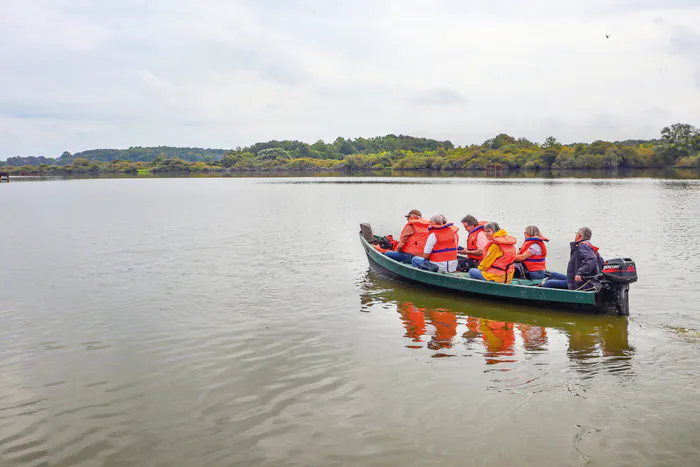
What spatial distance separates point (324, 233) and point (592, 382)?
16349mm

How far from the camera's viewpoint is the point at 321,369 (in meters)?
7.84

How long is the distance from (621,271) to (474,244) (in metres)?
4.39

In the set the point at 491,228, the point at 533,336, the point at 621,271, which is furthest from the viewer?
the point at 491,228

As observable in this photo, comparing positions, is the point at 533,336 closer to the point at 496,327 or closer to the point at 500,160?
the point at 496,327

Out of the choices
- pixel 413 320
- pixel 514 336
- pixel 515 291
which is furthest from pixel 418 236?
pixel 514 336

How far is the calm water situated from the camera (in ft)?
18.7

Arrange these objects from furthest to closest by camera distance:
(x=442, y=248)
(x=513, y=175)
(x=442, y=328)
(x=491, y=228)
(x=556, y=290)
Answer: (x=513, y=175), (x=442, y=248), (x=491, y=228), (x=556, y=290), (x=442, y=328)

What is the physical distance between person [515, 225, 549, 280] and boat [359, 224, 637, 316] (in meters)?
0.28

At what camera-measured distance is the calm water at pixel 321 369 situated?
569 cm

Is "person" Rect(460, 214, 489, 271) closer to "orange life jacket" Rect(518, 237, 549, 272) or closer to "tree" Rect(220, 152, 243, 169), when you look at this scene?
"orange life jacket" Rect(518, 237, 549, 272)

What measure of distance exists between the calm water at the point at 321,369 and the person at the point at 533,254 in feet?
4.16

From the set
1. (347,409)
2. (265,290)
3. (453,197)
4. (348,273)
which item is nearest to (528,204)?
(453,197)

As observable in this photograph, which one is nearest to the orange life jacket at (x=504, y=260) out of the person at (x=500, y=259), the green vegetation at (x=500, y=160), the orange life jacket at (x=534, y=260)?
the person at (x=500, y=259)

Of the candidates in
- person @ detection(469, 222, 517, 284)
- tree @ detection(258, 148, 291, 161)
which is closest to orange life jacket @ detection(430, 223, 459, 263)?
person @ detection(469, 222, 517, 284)
